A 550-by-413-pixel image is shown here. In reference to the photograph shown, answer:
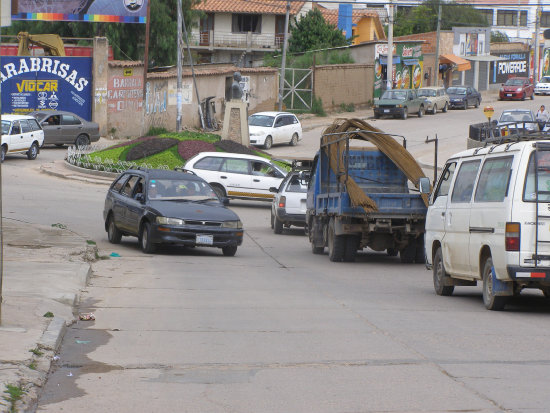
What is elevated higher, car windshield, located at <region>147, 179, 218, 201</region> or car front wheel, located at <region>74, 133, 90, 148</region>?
car front wheel, located at <region>74, 133, 90, 148</region>

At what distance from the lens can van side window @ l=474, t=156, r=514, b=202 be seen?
1165 cm

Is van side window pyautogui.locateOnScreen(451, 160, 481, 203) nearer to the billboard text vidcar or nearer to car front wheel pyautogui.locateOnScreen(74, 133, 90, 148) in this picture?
car front wheel pyautogui.locateOnScreen(74, 133, 90, 148)

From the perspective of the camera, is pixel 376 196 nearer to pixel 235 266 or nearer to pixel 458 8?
pixel 235 266

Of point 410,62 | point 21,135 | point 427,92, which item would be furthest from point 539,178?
point 410,62

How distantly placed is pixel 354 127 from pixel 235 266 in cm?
457

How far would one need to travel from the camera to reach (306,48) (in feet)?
240

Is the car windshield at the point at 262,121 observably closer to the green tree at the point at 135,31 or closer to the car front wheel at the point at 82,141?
the car front wheel at the point at 82,141

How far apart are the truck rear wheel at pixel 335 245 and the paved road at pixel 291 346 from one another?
6.29 feet

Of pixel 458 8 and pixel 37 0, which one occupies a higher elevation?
pixel 458 8

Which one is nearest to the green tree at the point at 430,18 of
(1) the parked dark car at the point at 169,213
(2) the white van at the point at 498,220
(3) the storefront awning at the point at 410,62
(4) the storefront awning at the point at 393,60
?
(3) the storefront awning at the point at 410,62

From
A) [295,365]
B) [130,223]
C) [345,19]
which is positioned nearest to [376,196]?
[130,223]

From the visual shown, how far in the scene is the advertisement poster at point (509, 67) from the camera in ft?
293

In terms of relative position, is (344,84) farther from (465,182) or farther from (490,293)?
(490,293)

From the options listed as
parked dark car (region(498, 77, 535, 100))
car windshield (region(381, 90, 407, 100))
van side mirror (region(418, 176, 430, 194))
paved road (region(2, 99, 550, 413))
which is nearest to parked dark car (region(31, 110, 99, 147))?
car windshield (region(381, 90, 407, 100))
